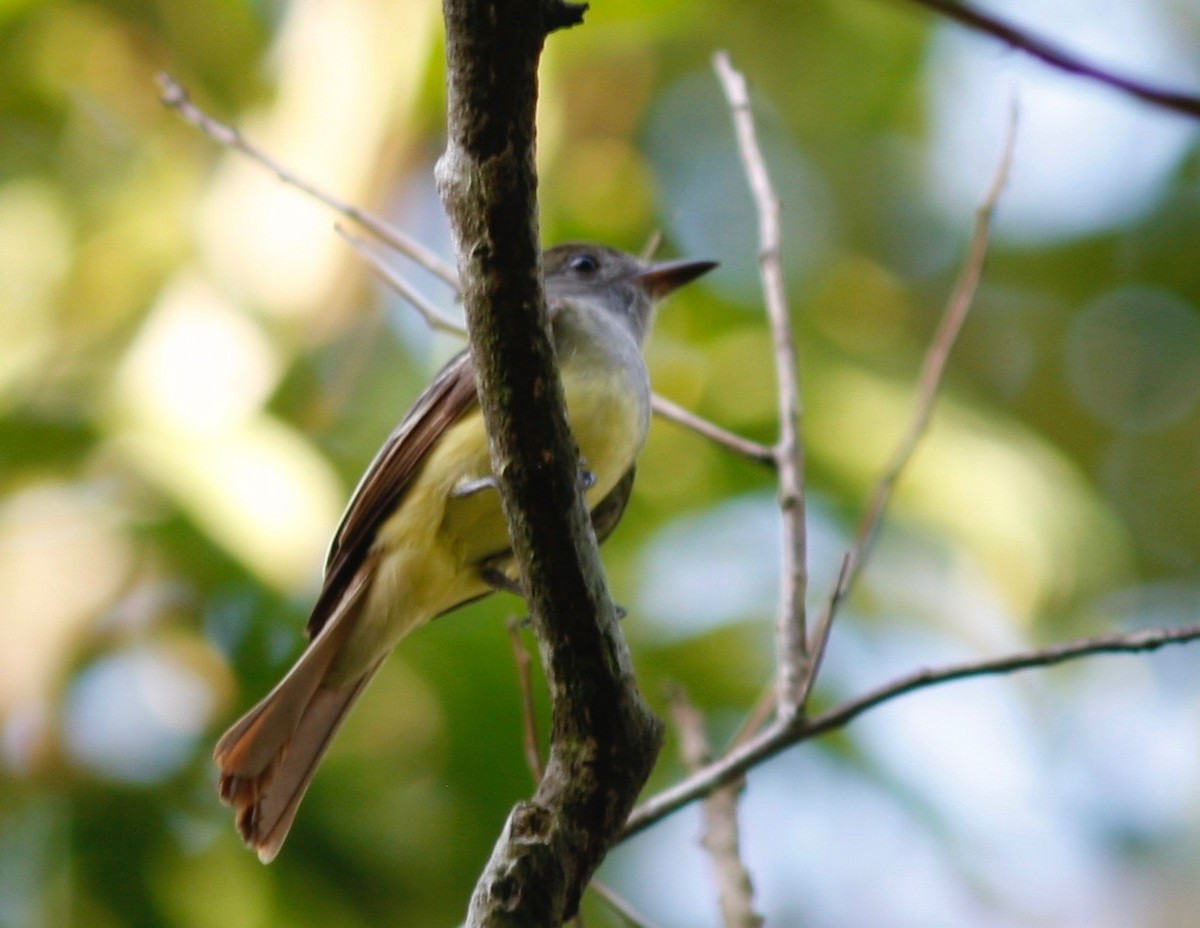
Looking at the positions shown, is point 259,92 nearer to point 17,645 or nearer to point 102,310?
point 102,310

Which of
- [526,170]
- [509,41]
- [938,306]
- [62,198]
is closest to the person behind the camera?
[509,41]

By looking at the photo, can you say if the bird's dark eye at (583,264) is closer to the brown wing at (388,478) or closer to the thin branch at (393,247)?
the thin branch at (393,247)

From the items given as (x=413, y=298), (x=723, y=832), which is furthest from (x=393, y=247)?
(x=723, y=832)

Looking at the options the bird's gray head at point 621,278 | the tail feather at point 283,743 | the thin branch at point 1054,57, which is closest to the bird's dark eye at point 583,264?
the bird's gray head at point 621,278

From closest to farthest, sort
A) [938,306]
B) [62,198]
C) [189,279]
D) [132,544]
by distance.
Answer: [132,544] → [189,279] → [62,198] → [938,306]

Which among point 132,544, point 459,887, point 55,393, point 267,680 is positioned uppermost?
point 55,393

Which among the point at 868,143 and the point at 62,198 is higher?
the point at 62,198

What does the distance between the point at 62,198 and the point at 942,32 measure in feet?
14.4

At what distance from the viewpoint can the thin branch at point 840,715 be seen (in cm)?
290

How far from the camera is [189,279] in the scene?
627cm

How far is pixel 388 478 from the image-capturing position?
153 inches

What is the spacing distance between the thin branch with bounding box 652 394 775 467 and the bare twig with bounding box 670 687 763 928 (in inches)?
23.1

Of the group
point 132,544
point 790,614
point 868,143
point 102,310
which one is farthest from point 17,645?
point 868,143

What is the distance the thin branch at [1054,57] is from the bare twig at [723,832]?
1731 millimetres
